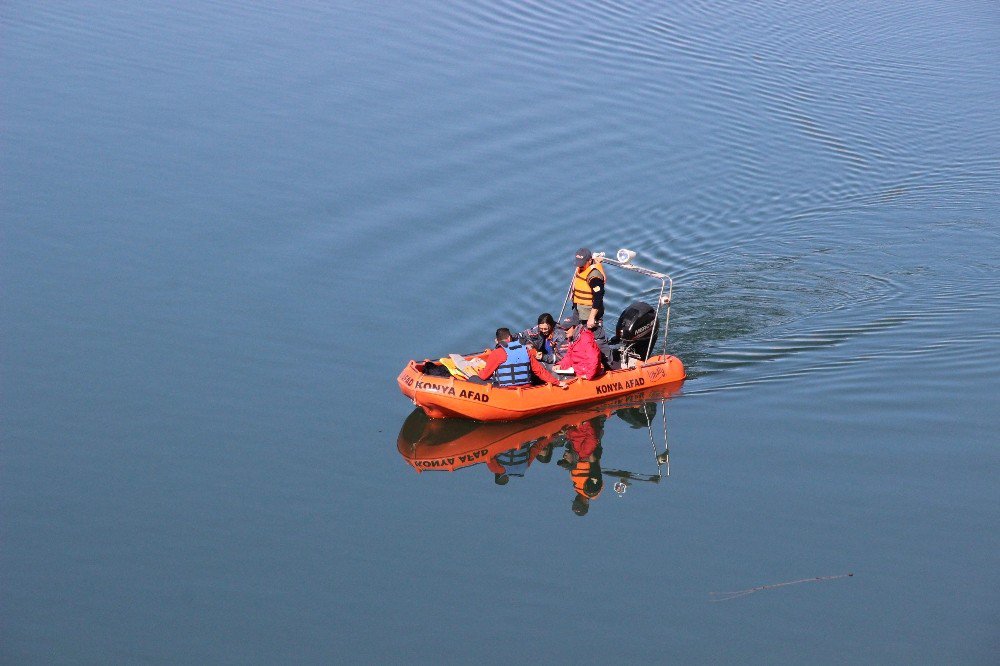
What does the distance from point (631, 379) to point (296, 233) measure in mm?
6815

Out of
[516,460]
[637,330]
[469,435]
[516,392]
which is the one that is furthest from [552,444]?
[637,330]

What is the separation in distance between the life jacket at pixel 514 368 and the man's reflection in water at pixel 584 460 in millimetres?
1045

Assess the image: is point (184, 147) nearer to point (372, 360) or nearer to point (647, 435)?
point (372, 360)

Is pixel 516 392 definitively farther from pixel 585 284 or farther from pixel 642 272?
pixel 642 272

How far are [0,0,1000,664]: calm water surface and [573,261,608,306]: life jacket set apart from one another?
1.50m

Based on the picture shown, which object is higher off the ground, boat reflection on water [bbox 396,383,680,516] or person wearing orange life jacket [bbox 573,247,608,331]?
person wearing orange life jacket [bbox 573,247,608,331]

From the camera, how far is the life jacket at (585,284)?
15.7m

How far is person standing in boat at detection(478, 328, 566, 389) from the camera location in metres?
14.9

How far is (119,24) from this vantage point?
28203 mm

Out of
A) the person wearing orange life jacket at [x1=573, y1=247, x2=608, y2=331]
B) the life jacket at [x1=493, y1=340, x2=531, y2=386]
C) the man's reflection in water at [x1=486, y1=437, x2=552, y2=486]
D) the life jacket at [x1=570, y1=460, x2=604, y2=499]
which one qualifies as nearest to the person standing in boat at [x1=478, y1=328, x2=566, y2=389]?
the life jacket at [x1=493, y1=340, x2=531, y2=386]

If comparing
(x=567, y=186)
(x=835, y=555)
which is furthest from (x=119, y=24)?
(x=835, y=555)

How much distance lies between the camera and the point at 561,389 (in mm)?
15406

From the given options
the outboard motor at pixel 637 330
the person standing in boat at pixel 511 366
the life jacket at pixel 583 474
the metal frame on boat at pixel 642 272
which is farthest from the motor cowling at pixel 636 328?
the life jacket at pixel 583 474

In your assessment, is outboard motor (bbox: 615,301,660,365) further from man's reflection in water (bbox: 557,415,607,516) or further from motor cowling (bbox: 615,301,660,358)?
man's reflection in water (bbox: 557,415,607,516)
